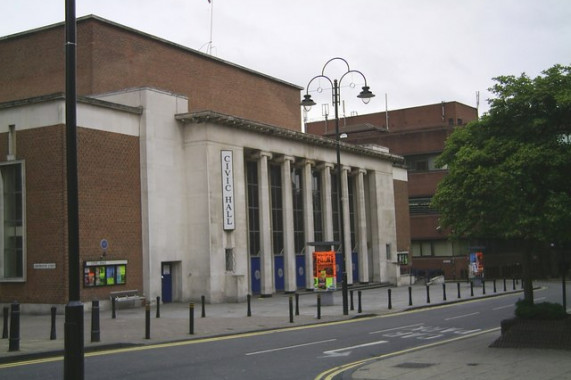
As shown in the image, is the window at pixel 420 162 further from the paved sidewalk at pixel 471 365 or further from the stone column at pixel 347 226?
the paved sidewalk at pixel 471 365

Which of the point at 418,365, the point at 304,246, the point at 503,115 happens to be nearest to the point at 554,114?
the point at 503,115

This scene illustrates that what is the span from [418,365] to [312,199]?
3387 cm

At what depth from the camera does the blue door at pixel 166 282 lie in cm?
3603

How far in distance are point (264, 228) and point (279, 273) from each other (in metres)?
4.12

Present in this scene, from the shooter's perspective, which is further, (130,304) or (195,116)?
(195,116)

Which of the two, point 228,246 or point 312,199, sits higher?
point 312,199

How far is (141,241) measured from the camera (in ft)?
113

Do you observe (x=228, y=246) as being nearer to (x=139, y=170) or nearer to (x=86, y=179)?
(x=139, y=170)

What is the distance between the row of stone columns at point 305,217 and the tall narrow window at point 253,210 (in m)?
0.65

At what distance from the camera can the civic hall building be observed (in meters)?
31.0

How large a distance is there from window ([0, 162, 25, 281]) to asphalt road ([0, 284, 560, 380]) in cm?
1568

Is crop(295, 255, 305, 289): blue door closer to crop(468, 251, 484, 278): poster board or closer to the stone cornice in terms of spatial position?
the stone cornice

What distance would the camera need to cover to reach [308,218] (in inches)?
1783

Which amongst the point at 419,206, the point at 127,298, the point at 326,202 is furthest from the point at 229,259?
the point at 419,206
